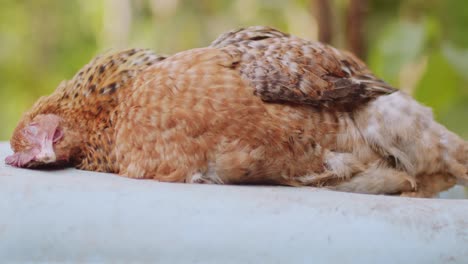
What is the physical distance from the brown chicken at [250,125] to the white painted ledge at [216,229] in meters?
0.27

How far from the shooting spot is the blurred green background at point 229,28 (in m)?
2.46

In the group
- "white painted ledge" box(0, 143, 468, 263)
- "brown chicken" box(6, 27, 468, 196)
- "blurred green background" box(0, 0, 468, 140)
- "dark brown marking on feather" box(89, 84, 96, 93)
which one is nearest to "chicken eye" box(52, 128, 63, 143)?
"brown chicken" box(6, 27, 468, 196)

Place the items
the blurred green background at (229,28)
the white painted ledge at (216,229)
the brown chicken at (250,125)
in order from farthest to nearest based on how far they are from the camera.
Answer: the blurred green background at (229,28) < the brown chicken at (250,125) < the white painted ledge at (216,229)

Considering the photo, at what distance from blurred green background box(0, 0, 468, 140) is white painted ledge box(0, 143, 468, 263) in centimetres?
122

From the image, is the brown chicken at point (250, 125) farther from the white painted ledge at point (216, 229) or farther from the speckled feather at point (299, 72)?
the white painted ledge at point (216, 229)

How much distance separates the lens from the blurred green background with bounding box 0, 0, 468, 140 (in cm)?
246

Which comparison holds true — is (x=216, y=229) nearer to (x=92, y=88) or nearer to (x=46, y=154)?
(x=46, y=154)

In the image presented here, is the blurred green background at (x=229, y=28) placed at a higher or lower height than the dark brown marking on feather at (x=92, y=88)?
lower

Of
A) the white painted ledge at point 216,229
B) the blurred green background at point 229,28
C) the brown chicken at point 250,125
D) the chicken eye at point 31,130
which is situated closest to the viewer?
the white painted ledge at point 216,229

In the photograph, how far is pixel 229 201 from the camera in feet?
4.25

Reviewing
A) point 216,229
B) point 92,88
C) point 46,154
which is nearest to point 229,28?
point 92,88

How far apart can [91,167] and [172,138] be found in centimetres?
28

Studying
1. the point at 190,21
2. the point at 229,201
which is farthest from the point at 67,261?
the point at 190,21

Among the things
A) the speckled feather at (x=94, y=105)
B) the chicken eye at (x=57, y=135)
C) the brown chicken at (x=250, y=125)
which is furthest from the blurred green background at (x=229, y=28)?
the chicken eye at (x=57, y=135)
